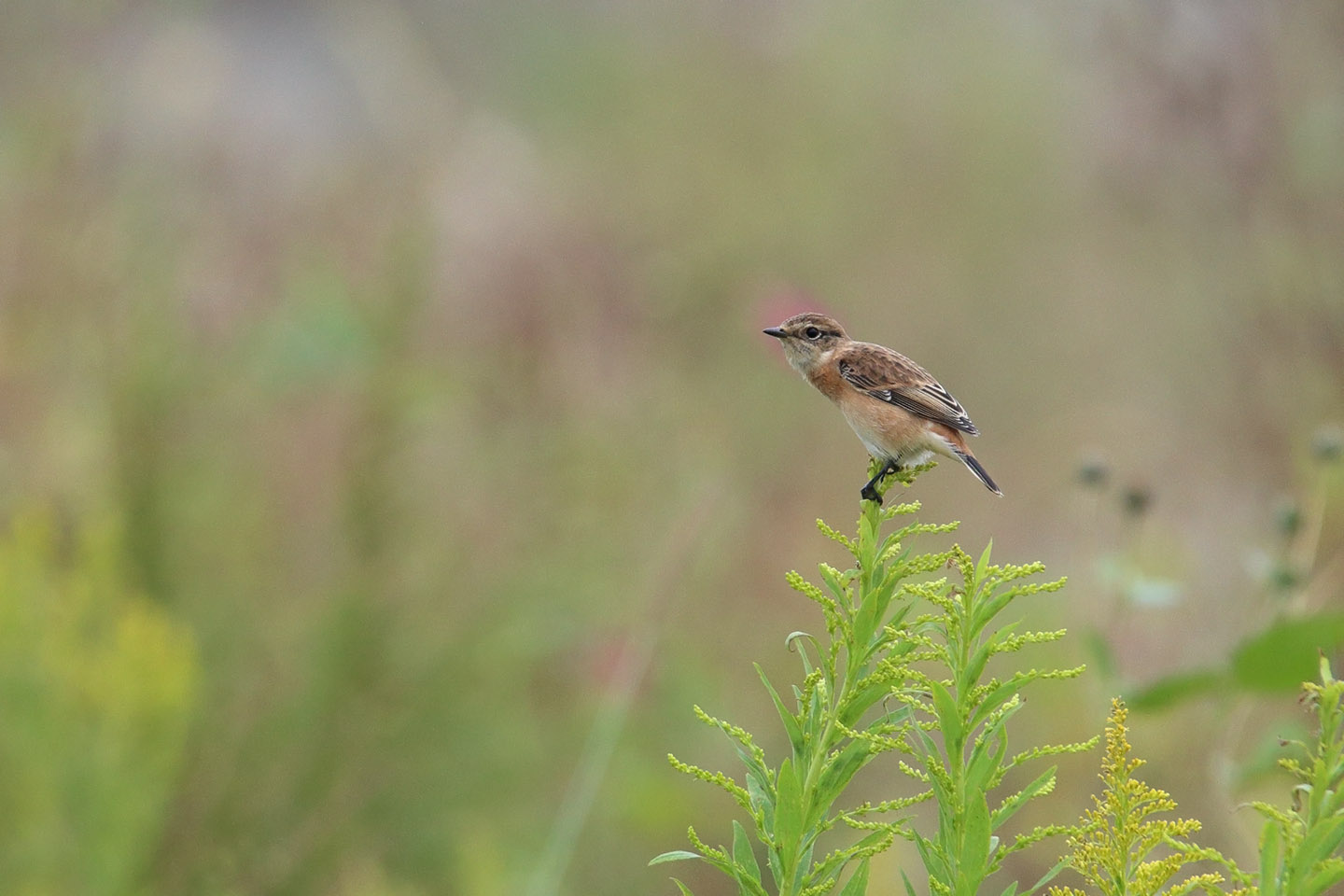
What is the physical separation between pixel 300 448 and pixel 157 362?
1.39 metres

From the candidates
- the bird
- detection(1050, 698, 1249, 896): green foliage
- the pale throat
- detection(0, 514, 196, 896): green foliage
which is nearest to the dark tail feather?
the bird

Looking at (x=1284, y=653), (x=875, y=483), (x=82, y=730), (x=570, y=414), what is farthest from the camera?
(x=570, y=414)

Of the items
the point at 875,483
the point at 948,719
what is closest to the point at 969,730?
the point at 948,719

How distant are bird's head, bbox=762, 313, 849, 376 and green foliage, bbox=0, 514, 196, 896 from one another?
5.12ft

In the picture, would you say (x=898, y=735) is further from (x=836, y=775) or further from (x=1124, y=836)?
(x=1124, y=836)

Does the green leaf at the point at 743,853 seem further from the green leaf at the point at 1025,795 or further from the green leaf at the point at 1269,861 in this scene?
the green leaf at the point at 1269,861

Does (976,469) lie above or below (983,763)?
above

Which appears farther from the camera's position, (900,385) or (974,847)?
(900,385)

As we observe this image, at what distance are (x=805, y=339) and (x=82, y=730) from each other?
1934 millimetres

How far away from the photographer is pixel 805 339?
2969 mm

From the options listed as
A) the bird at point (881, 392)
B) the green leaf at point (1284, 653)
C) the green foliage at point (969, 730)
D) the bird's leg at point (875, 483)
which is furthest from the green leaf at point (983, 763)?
the green leaf at point (1284, 653)

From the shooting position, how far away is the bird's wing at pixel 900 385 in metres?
2.81

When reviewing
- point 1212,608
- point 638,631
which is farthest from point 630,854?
point 1212,608

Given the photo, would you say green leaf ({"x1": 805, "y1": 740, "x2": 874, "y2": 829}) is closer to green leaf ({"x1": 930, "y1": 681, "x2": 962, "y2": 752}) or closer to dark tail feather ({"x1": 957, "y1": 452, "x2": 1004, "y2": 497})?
green leaf ({"x1": 930, "y1": 681, "x2": 962, "y2": 752})
